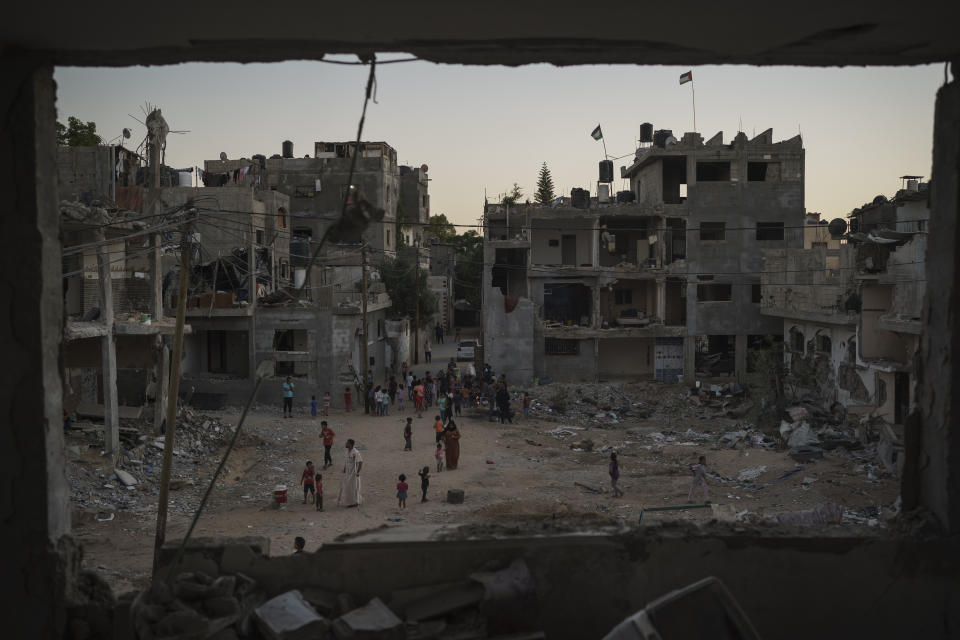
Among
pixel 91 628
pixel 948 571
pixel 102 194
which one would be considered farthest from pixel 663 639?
pixel 102 194

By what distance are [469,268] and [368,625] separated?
56044 millimetres

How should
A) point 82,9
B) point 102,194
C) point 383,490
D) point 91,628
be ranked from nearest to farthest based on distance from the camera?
point 82,9, point 91,628, point 383,490, point 102,194

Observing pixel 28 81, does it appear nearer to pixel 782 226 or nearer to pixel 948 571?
pixel 948 571

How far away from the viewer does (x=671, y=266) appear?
114 ft

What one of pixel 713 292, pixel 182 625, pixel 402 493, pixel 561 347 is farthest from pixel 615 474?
pixel 713 292

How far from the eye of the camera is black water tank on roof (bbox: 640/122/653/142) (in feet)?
128

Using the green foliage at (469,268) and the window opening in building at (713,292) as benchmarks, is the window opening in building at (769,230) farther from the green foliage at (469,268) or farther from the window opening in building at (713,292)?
the green foliage at (469,268)

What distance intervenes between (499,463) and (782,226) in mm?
21328

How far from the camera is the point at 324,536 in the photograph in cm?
1424

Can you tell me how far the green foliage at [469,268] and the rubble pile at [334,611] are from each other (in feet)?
163

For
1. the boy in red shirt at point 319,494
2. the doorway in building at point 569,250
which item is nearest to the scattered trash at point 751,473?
the boy in red shirt at point 319,494

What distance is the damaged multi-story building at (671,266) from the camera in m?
34.1

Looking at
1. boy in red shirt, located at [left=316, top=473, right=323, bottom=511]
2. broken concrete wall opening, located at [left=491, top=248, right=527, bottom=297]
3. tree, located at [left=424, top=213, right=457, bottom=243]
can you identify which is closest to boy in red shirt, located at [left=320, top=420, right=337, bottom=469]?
boy in red shirt, located at [left=316, top=473, right=323, bottom=511]

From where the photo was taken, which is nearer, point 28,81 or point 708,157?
point 28,81
